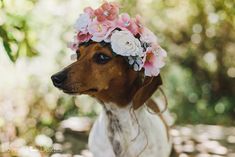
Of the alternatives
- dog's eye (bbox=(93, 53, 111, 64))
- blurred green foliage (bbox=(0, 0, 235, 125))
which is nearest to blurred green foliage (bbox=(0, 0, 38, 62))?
dog's eye (bbox=(93, 53, 111, 64))

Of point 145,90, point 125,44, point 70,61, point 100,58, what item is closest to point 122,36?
point 125,44

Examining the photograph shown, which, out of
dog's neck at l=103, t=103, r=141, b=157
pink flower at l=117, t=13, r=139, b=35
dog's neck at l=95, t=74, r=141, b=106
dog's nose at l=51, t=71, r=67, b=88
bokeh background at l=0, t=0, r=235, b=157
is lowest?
dog's nose at l=51, t=71, r=67, b=88

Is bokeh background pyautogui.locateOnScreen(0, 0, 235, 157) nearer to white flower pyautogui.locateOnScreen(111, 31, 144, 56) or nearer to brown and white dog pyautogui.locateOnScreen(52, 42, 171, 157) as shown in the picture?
brown and white dog pyautogui.locateOnScreen(52, 42, 171, 157)

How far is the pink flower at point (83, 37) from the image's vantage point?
9.45 feet

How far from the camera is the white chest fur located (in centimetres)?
298

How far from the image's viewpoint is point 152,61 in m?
2.83

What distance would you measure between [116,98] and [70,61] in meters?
1.97

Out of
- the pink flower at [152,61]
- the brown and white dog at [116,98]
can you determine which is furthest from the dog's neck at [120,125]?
the pink flower at [152,61]

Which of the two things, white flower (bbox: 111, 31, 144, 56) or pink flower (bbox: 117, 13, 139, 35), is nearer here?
white flower (bbox: 111, 31, 144, 56)

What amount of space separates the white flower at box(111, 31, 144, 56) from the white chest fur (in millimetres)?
308

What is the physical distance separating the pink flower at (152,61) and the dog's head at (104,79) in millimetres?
70

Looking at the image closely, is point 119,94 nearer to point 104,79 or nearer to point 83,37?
point 104,79

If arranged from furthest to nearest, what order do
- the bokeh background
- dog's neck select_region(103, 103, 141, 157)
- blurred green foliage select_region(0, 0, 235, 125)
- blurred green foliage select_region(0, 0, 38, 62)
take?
blurred green foliage select_region(0, 0, 235, 125)
the bokeh background
dog's neck select_region(103, 103, 141, 157)
blurred green foliage select_region(0, 0, 38, 62)

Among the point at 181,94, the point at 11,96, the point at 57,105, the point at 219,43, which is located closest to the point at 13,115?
the point at 11,96
